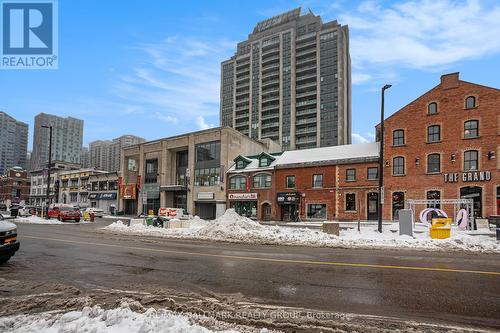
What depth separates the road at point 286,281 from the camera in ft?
18.6

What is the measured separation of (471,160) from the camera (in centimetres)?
3094

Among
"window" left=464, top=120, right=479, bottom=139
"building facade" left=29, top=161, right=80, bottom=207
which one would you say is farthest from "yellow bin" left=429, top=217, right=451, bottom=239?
"building facade" left=29, top=161, right=80, bottom=207

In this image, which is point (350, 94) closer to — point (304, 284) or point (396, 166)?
point (396, 166)

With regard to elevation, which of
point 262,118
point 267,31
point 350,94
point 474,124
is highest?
point 267,31

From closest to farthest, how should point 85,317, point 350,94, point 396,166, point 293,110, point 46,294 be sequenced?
1. point 85,317
2. point 46,294
3. point 396,166
4. point 293,110
5. point 350,94

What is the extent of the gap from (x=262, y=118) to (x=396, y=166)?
78.7 meters

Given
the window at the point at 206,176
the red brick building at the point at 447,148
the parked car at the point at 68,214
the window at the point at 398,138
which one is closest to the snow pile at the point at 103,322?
the red brick building at the point at 447,148

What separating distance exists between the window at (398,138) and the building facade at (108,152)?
11356 centimetres

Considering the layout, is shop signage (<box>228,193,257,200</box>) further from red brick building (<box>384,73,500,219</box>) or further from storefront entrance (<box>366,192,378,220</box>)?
red brick building (<box>384,73,500,219</box>)

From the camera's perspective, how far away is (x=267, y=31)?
399 feet

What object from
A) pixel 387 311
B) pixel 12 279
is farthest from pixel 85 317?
pixel 387 311

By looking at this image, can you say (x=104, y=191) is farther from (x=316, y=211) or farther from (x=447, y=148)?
(x=447, y=148)

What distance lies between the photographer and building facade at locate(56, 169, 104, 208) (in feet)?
241

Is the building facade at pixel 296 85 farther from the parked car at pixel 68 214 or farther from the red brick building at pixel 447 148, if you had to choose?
the parked car at pixel 68 214
